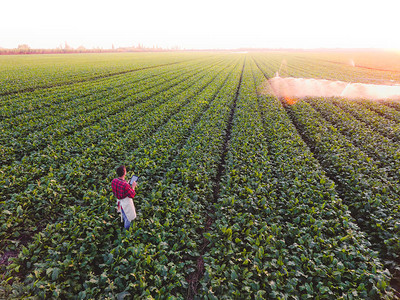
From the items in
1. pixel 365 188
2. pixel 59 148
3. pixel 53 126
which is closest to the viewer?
pixel 365 188

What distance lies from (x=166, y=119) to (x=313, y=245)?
12813mm

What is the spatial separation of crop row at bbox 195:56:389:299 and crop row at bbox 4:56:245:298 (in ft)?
2.73

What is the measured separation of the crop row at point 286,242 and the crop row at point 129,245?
0.83m

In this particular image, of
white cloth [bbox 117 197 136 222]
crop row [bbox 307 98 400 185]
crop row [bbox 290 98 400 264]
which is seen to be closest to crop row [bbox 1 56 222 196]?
white cloth [bbox 117 197 136 222]

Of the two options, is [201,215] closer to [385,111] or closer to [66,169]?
[66,169]

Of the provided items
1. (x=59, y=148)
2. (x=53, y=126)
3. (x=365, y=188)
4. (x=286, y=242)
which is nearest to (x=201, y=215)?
(x=286, y=242)

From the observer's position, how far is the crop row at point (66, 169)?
21.3 feet

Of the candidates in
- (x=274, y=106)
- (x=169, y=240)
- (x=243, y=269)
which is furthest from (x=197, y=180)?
(x=274, y=106)

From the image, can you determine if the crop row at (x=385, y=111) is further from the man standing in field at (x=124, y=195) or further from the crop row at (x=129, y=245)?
the man standing in field at (x=124, y=195)

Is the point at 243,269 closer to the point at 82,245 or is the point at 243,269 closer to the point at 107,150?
the point at 82,245

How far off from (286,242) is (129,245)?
4.35 meters

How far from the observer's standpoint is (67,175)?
7.87 m

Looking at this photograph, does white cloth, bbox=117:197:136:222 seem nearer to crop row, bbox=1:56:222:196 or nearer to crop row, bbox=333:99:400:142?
crop row, bbox=1:56:222:196

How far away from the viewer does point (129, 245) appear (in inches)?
209
